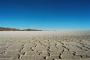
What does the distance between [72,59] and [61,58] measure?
29 cm

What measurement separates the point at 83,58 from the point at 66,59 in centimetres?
47

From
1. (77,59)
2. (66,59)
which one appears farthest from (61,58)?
(77,59)

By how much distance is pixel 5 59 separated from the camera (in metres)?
3.34

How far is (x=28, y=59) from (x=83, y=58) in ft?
4.78

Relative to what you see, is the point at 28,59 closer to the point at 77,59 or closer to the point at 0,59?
the point at 0,59

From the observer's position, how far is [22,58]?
3.42 meters

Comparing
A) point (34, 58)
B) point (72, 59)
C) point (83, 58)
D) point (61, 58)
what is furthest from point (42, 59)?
point (83, 58)

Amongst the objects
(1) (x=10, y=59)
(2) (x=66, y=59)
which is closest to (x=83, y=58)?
(2) (x=66, y=59)

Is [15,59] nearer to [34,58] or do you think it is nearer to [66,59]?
[34,58]

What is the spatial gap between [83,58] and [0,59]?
2.18 meters

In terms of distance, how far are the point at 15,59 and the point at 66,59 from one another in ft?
4.34

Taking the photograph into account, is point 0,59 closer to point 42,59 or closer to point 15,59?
point 15,59

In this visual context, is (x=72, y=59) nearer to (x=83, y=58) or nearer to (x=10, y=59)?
(x=83, y=58)

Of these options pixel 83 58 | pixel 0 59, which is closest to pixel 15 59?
pixel 0 59
